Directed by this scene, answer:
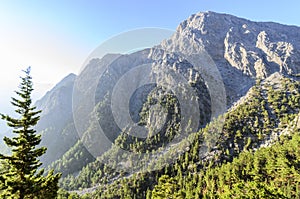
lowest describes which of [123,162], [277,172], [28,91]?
[277,172]

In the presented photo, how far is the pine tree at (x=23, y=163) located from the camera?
16594 millimetres

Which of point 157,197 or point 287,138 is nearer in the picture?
point 157,197

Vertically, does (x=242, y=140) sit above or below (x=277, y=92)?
below

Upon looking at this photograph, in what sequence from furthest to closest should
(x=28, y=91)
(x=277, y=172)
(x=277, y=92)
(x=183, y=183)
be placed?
(x=277, y=92) < (x=183, y=183) < (x=277, y=172) < (x=28, y=91)

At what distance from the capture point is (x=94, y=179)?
488ft

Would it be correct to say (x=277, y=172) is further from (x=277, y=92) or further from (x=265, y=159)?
(x=277, y=92)

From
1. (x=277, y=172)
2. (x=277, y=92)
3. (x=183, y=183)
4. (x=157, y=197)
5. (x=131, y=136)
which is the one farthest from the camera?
(x=131, y=136)

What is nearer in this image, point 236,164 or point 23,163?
point 23,163

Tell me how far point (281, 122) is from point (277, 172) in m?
78.6

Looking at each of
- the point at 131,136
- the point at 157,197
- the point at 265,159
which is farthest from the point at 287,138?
the point at 131,136

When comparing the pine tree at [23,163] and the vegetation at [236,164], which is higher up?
the pine tree at [23,163]

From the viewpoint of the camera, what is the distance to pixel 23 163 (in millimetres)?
17250

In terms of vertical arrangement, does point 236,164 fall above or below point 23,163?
below

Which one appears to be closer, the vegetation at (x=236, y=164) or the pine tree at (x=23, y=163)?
the pine tree at (x=23, y=163)
